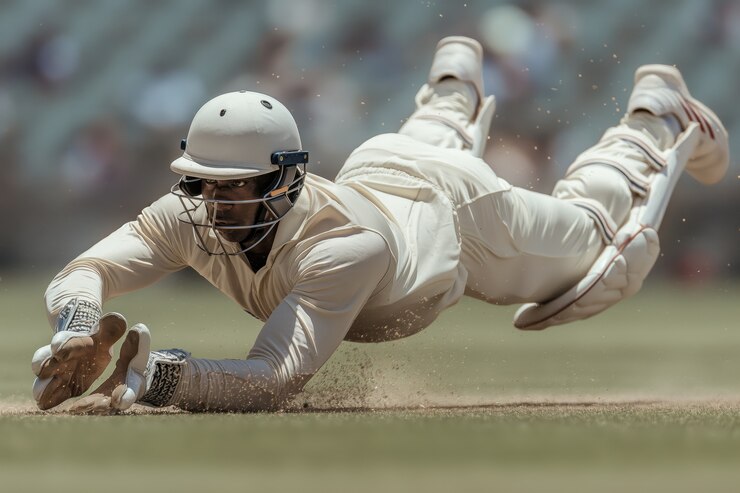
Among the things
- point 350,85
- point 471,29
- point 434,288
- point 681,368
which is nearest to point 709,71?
point 471,29

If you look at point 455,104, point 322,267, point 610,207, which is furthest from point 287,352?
point 455,104

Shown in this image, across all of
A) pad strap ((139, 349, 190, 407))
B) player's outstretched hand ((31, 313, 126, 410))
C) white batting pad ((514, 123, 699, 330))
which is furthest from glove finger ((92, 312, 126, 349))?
white batting pad ((514, 123, 699, 330))

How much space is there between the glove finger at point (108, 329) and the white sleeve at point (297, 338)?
0.17 meters

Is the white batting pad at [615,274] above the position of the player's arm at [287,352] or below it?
below

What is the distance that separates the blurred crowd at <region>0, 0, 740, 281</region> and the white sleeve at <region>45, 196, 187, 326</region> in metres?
4.30

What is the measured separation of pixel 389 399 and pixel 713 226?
4.65m

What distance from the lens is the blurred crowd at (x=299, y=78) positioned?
7.63m

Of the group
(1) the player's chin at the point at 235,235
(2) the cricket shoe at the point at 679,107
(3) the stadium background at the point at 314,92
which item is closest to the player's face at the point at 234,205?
(1) the player's chin at the point at 235,235

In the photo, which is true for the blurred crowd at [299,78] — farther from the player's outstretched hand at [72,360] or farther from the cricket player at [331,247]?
the player's outstretched hand at [72,360]

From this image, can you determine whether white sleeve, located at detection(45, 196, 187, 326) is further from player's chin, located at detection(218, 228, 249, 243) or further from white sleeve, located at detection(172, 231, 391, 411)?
white sleeve, located at detection(172, 231, 391, 411)

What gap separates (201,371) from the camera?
2.82 meters

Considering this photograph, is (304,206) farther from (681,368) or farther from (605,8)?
(605,8)

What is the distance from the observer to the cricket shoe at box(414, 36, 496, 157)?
431 centimetres

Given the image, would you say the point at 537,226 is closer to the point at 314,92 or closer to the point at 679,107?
the point at 679,107
